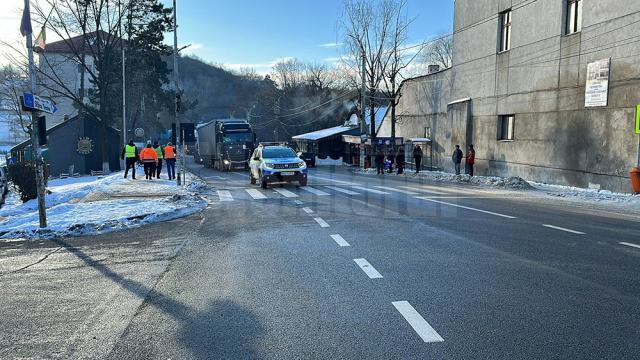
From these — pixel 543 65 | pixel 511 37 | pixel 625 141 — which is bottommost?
pixel 625 141

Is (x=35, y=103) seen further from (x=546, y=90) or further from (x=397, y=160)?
(x=397, y=160)

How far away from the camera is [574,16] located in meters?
21.5

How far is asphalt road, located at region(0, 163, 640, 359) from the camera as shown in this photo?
3.93 metres

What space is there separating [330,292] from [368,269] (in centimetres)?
106

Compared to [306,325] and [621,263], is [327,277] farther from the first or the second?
[621,263]

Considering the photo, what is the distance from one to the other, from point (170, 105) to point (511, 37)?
36288 mm

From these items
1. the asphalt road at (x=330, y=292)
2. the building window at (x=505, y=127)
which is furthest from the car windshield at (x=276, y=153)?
the building window at (x=505, y=127)

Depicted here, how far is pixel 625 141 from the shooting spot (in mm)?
18266

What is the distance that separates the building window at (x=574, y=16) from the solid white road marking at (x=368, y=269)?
1947cm

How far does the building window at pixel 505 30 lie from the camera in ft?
87.2

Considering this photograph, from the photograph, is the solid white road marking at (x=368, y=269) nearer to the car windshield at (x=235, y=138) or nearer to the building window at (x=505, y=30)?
the building window at (x=505, y=30)

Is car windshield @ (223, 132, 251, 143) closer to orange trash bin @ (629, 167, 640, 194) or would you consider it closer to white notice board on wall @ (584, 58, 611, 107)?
white notice board on wall @ (584, 58, 611, 107)

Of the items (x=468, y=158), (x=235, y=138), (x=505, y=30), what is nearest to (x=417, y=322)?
(x=468, y=158)

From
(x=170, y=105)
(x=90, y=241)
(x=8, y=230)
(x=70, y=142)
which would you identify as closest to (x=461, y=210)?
(x=90, y=241)
